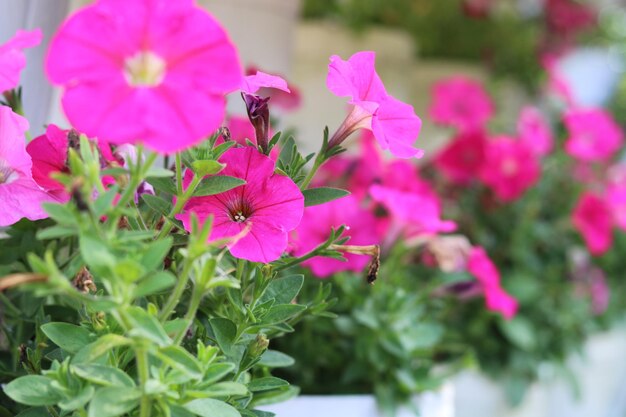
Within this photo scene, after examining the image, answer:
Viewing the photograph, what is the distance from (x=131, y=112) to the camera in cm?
30

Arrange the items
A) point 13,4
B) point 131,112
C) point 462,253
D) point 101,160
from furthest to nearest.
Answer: point 462,253 < point 13,4 < point 101,160 < point 131,112

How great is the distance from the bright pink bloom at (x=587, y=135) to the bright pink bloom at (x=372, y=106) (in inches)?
34.9

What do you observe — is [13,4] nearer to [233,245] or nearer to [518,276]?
[233,245]

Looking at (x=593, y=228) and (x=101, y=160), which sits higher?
(x=101, y=160)

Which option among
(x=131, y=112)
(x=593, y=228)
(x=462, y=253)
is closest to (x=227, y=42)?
(x=131, y=112)

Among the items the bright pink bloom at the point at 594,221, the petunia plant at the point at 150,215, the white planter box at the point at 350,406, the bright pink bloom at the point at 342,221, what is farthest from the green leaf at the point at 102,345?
the bright pink bloom at the point at 594,221

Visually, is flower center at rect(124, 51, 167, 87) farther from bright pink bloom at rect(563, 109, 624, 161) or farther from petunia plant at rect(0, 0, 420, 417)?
bright pink bloom at rect(563, 109, 624, 161)

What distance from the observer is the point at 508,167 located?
1098 millimetres

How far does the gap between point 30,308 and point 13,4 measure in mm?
264

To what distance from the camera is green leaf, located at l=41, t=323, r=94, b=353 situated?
37 cm

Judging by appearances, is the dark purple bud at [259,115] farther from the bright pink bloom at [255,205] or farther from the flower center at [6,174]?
the flower center at [6,174]

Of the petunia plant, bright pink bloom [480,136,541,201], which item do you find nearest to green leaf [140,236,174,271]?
the petunia plant

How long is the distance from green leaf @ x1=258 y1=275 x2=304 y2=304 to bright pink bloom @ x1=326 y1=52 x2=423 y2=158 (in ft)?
0.29

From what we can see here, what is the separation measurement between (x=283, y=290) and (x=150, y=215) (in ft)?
0.37
